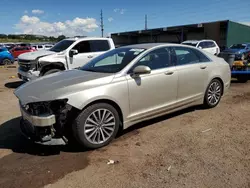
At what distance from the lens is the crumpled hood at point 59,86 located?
11.4ft

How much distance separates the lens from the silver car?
11.4 feet

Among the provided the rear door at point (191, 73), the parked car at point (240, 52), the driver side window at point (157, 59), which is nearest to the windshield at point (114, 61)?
the driver side window at point (157, 59)

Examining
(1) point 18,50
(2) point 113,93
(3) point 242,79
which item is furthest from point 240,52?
(1) point 18,50

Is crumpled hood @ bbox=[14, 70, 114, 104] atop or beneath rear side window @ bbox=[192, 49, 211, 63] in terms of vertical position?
beneath

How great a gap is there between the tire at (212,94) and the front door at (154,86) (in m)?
1.16

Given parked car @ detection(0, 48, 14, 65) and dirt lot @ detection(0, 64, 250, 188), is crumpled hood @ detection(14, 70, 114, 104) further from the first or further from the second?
parked car @ detection(0, 48, 14, 65)

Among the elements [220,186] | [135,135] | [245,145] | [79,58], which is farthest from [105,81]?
[79,58]

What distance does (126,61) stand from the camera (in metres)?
4.32

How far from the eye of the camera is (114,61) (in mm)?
4812

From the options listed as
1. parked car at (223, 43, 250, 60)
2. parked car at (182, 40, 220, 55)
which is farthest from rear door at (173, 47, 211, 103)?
parked car at (182, 40, 220, 55)

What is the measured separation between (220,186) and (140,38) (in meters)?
47.1

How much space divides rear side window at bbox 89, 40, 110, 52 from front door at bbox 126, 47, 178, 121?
488 cm

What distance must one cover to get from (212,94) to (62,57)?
528cm

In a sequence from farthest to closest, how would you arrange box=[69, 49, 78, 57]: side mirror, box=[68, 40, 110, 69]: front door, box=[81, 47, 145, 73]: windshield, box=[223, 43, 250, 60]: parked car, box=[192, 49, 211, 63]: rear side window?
box=[223, 43, 250, 60]: parked car, box=[68, 40, 110, 69]: front door, box=[69, 49, 78, 57]: side mirror, box=[192, 49, 211, 63]: rear side window, box=[81, 47, 145, 73]: windshield
